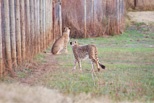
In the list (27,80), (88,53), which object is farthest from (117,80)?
(27,80)

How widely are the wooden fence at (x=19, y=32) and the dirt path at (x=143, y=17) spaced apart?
14.5 meters

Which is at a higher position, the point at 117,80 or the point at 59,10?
the point at 59,10

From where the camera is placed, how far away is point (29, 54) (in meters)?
9.30

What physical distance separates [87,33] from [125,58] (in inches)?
308

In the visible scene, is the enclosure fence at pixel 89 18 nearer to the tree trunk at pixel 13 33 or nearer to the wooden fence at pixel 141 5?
the tree trunk at pixel 13 33

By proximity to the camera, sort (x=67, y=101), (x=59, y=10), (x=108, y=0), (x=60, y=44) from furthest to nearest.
Result: (x=108, y=0) → (x=59, y=10) → (x=60, y=44) → (x=67, y=101)

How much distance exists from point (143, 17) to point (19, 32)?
1936 centimetres

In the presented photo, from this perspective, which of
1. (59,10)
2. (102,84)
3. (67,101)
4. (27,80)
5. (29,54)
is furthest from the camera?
(59,10)

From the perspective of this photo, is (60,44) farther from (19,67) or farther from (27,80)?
(27,80)

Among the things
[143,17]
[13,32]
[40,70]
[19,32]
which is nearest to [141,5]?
[143,17]

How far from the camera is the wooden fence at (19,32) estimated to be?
745cm

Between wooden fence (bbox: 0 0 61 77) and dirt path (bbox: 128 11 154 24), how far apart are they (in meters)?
14.5

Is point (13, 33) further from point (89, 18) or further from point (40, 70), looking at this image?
point (89, 18)

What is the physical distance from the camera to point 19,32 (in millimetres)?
8414
